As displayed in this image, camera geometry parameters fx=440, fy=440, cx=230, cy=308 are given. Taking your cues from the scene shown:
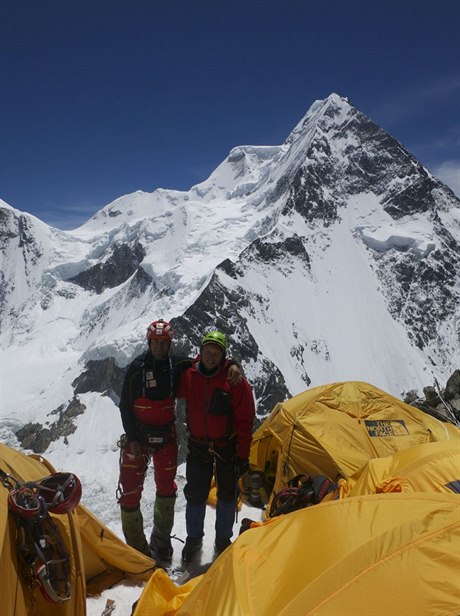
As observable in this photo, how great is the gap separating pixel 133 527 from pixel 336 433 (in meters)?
3.99

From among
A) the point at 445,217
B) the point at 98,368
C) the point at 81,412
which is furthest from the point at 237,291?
the point at 445,217

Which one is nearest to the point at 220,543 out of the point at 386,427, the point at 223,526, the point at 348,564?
the point at 223,526

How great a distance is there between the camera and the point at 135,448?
5.46 meters

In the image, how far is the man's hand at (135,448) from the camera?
17.9ft

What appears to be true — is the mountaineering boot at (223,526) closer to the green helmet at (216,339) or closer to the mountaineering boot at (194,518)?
the mountaineering boot at (194,518)

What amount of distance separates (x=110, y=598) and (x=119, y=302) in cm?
14610

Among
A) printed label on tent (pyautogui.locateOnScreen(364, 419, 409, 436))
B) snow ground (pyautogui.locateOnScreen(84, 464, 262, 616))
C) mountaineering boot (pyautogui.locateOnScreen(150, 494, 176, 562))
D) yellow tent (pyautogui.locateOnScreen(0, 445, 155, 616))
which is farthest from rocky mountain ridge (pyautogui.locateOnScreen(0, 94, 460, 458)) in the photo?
yellow tent (pyautogui.locateOnScreen(0, 445, 155, 616))

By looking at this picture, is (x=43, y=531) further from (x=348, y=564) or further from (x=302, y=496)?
(x=302, y=496)

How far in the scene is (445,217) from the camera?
143 metres

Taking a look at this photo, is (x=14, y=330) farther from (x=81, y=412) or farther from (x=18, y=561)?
(x=18, y=561)

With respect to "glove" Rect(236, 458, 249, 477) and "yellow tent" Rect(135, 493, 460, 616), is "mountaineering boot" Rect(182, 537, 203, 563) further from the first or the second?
"yellow tent" Rect(135, 493, 460, 616)

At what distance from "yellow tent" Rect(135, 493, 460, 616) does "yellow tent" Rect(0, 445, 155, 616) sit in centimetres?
108

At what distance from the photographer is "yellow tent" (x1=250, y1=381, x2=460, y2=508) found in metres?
7.78

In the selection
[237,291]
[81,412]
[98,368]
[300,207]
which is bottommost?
[81,412]
